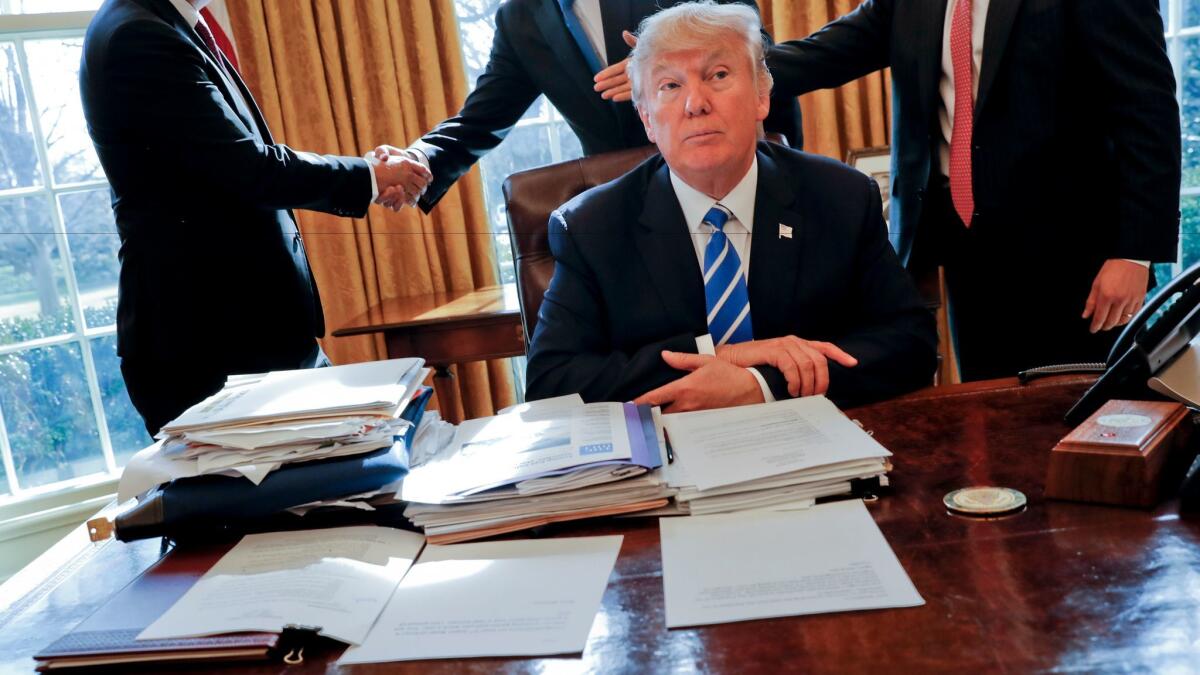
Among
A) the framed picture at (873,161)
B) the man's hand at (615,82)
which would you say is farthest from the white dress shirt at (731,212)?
the framed picture at (873,161)

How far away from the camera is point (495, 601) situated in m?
0.92

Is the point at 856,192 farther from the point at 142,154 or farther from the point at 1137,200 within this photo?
the point at 142,154

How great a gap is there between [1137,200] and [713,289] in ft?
2.91

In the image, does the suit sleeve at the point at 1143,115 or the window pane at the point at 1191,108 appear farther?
the window pane at the point at 1191,108

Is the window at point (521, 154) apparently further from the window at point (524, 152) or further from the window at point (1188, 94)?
the window at point (1188, 94)

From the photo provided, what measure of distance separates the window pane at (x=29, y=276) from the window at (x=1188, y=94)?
Answer: 4060 millimetres

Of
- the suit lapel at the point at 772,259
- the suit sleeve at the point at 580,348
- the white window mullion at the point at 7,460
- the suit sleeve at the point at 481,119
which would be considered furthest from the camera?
the white window mullion at the point at 7,460

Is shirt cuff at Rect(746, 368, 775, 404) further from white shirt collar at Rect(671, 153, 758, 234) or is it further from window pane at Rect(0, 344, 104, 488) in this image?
window pane at Rect(0, 344, 104, 488)

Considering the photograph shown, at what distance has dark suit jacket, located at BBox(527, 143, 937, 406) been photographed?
1.65 meters

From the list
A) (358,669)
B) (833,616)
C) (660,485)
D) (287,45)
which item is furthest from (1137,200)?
(287,45)

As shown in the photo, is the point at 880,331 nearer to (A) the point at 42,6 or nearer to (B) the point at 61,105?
(B) the point at 61,105

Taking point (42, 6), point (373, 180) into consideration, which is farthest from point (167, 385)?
point (42, 6)

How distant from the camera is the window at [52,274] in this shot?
10.6 feet

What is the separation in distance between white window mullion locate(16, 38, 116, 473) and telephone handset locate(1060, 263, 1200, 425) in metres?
3.14
